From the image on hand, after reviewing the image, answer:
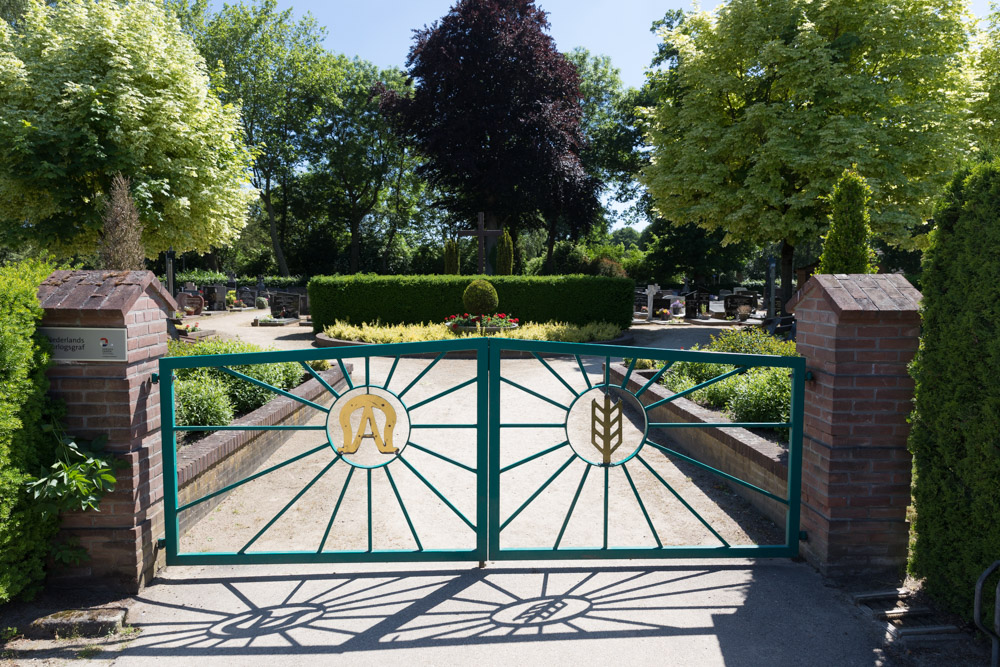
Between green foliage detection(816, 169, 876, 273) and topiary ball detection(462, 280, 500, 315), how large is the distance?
8.48m

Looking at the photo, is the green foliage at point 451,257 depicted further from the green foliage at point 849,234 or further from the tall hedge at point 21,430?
the tall hedge at point 21,430

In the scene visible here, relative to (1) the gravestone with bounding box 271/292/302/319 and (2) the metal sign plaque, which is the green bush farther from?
(1) the gravestone with bounding box 271/292/302/319

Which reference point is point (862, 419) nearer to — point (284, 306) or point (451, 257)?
point (451, 257)

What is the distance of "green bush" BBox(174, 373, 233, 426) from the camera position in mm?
5613

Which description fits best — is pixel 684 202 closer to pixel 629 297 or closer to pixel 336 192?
pixel 629 297

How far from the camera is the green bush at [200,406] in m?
5.61

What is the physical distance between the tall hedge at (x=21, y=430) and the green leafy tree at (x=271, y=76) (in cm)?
3575

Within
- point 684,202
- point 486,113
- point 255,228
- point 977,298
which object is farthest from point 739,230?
point 255,228

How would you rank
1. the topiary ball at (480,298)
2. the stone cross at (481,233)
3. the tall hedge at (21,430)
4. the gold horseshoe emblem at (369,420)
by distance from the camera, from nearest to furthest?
the tall hedge at (21,430), the gold horseshoe emblem at (369,420), the topiary ball at (480,298), the stone cross at (481,233)

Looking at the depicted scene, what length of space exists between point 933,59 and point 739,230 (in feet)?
19.3

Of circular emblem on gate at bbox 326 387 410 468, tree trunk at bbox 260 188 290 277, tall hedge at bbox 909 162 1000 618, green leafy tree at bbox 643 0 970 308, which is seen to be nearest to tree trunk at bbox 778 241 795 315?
green leafy tree at bbox 643 0 970 308

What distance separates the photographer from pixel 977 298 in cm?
289

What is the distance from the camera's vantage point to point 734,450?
5254 mm

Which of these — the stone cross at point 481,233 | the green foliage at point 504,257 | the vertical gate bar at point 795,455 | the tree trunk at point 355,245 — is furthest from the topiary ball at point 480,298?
the tree trunk at point 355,245
